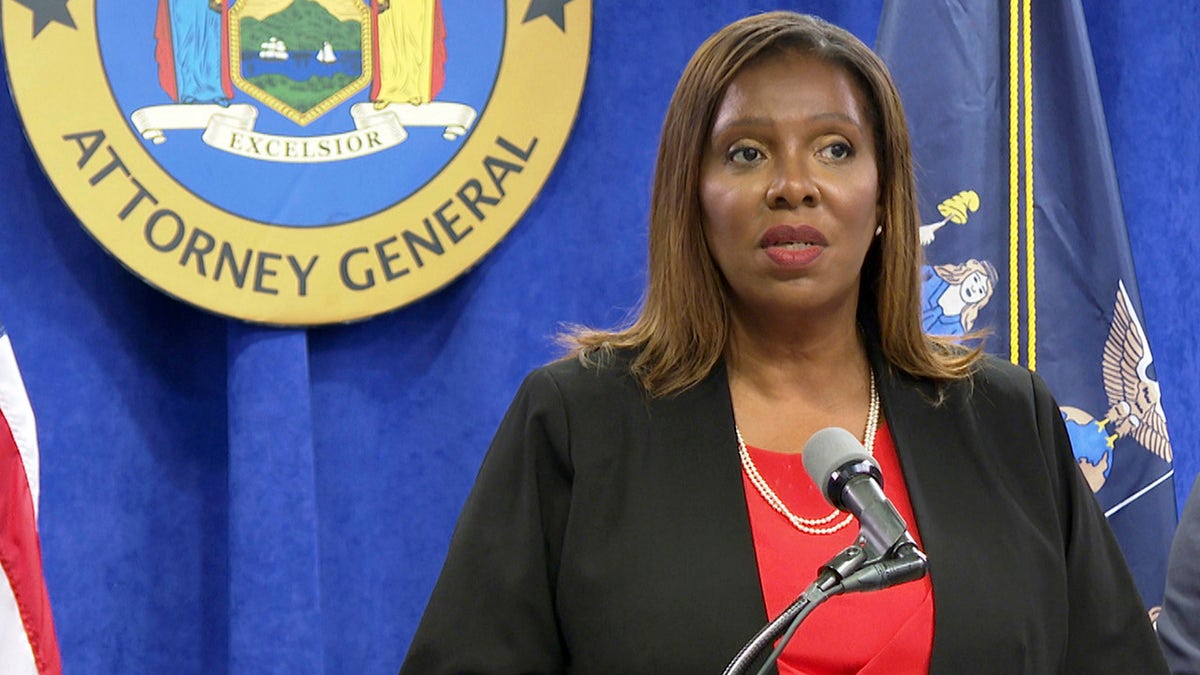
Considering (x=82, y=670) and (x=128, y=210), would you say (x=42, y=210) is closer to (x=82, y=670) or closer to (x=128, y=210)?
(x=128, y=210)

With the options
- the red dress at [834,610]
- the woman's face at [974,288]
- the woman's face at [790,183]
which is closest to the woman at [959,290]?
the woman's face at [974,288]

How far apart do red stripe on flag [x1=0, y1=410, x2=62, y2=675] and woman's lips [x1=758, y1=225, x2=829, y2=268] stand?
1236 mm

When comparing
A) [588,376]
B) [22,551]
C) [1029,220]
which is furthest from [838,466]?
[1029,220]

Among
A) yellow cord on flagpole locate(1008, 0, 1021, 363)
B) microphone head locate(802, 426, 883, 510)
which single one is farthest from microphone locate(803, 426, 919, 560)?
yellow cord on flagpole locate(1008, 0, 1021, 363)

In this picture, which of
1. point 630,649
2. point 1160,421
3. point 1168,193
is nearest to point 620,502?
point 630,649

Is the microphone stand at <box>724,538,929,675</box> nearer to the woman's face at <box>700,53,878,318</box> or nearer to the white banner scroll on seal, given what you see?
the woman's face at <box>700,53,878,318</box>

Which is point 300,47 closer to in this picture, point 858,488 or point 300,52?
point 300,52

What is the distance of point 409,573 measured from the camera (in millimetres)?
2811

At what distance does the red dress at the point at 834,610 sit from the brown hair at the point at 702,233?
7.7 inches

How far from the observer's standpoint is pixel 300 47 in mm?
2643

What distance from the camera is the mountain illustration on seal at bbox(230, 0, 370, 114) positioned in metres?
2.62

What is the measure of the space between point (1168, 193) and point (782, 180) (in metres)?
1.94

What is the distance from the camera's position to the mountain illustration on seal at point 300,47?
8.58 ft

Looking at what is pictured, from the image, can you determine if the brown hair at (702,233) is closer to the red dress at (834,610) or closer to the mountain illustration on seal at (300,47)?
the red dress at (834,610)
